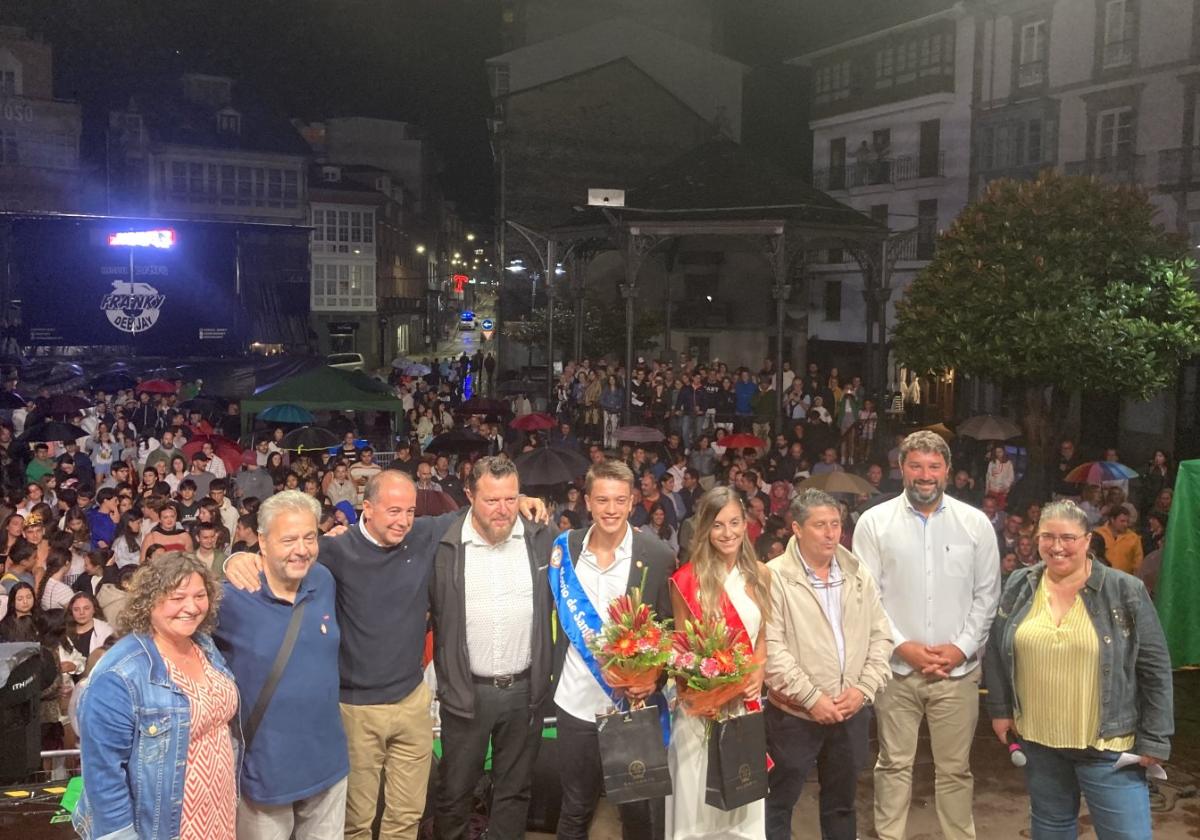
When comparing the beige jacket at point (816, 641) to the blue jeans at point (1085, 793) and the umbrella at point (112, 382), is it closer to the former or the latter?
the blue jeans at point (1085, 793)

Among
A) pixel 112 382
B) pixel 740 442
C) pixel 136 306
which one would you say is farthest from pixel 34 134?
pixel 740 442

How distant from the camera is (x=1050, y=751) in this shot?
4.21 meters

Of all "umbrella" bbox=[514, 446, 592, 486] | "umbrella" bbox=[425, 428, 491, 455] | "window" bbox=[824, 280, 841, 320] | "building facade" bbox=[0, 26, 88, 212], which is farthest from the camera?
"building facade" bbox=[0, 26, 88, 212]

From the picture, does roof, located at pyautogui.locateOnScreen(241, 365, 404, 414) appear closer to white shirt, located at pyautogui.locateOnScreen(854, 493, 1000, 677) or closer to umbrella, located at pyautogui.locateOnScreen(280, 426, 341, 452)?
umbrella, located at pyautogui.locateOnScreen(280, 426, 341, 452)

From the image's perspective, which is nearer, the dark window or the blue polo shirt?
the blue polo shirt

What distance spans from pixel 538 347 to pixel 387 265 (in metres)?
23.2

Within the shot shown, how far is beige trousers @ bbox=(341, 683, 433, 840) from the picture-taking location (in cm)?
436

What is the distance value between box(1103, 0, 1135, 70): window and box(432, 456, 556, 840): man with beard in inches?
1049

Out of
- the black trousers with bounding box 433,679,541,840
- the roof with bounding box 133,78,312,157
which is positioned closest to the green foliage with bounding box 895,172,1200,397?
the black trousers with bounding box 433,679,541,840

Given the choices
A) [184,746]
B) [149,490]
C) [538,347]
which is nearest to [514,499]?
[184,746]

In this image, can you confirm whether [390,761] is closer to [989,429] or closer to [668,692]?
[668,692]

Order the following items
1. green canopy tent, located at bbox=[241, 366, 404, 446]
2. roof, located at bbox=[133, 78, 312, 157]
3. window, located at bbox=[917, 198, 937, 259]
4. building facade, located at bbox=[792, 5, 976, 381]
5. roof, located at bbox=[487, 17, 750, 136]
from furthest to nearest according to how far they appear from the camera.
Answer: roof, located at bbox=[133, 78, 312, 157] < roof, located at bbox=[487, 17, 750, 136] < window, located at bbox=[917, 198, 937, 259] < building facade, located at bbox=[792, 5, 976, 381] < green canopy tent, located at bbox=[241, 366, 404, 446]

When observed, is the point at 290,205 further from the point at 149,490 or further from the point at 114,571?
the point at 114,571

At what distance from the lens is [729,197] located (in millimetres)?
21969
